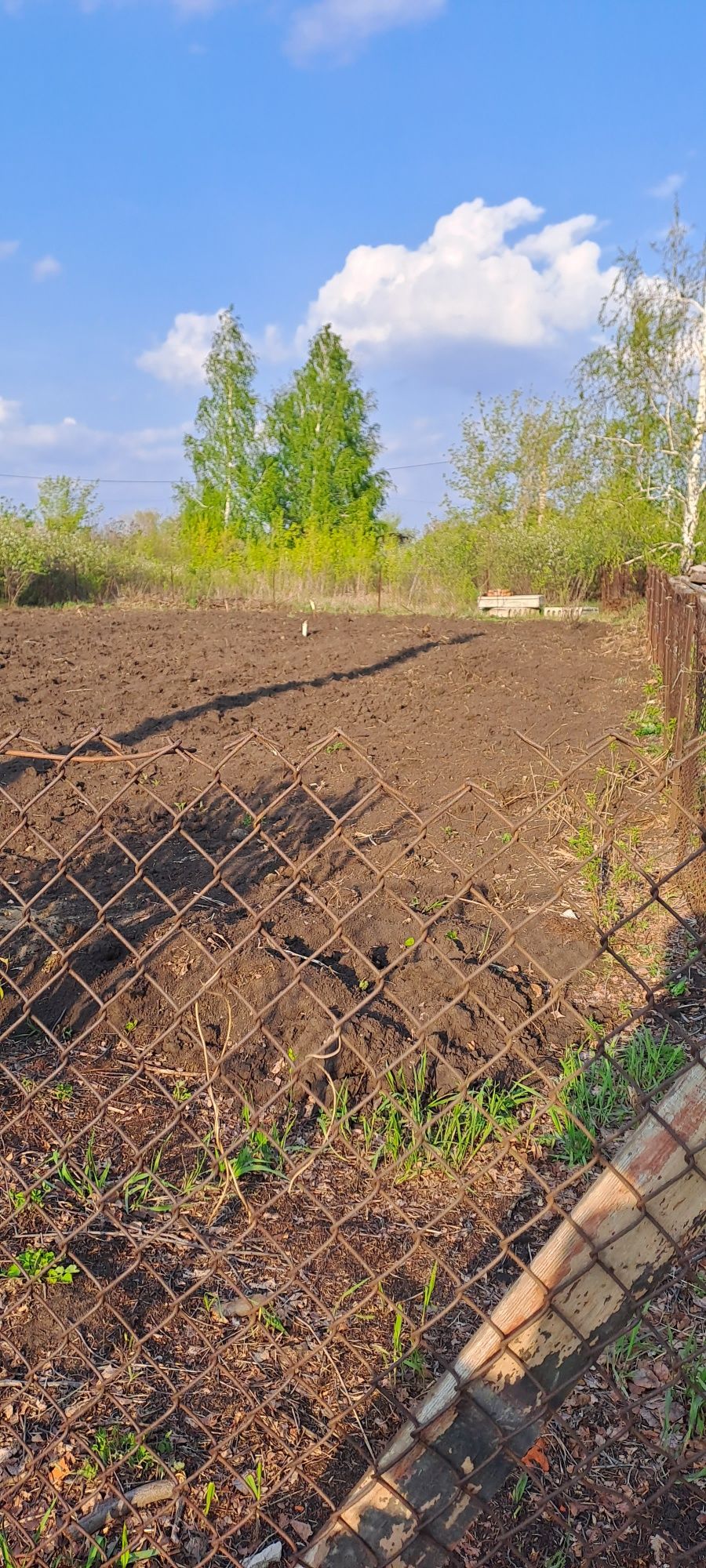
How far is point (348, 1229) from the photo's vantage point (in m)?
2.29

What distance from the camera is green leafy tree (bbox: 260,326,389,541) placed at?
3053 centimetres

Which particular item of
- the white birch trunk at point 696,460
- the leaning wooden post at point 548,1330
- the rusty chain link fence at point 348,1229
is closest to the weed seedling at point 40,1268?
the rusty chain link fence at point 348,1229

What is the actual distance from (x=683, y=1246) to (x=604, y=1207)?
13 cm

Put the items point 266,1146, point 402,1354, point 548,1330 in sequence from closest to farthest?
point 548,1330, point 402,1354, point 266,1146

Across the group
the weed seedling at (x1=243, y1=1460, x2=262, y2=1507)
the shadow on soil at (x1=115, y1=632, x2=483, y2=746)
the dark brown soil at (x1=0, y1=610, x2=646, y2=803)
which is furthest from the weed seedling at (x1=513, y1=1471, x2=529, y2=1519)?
the shadow on soil at (x1=115, y1=632, x2=483, y2=746)

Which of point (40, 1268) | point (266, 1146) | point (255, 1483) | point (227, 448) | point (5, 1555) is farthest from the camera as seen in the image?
point (227, 448)

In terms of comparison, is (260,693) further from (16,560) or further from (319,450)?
(319,450)

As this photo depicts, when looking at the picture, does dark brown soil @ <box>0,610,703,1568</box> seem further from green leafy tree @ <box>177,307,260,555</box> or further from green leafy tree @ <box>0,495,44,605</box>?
green leafy tree @ <box>177,307,260,555</box>

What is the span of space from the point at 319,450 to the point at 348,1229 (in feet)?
99.8

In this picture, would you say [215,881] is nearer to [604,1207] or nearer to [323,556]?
[604,1207]

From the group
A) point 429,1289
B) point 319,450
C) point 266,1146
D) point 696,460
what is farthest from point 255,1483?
point 319,450

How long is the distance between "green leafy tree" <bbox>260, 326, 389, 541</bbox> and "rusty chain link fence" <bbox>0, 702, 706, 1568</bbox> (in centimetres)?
2800

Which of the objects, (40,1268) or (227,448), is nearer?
→ (40,1268)

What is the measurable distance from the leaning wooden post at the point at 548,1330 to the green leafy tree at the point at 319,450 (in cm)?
3018
